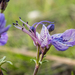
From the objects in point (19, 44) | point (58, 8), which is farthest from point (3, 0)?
point (58, 8)

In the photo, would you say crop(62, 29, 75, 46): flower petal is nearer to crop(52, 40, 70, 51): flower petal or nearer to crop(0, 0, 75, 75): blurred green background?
crop(52, 40, 70, 51): flower petal

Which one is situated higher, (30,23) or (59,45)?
(59,45)

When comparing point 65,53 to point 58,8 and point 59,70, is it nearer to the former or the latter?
point 59,70

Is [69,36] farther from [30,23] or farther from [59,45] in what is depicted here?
[30,23]

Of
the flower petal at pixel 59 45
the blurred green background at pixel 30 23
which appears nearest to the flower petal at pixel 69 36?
the flower petal at pixel 59 45

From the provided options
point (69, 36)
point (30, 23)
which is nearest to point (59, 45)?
point (69, 36)

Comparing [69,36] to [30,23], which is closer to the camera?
[69,36]

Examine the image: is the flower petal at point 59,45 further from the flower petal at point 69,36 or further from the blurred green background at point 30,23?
the blurred green background at point 30,23

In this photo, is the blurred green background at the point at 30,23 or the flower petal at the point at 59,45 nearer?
the flower petal at the point at 59,45
